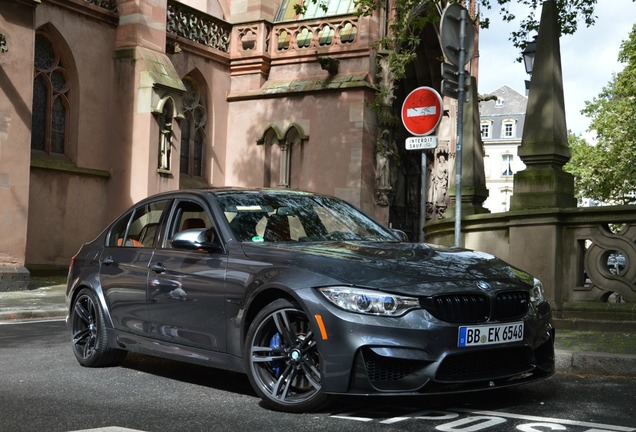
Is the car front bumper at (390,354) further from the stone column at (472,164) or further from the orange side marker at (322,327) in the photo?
the stone column at (472,164)

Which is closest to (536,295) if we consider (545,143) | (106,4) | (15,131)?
(545,143)

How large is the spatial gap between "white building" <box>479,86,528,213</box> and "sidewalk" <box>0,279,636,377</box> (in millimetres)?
89054

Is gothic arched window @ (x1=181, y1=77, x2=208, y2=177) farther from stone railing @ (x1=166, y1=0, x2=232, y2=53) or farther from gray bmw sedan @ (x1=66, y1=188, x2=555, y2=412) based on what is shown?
gray bmw sedan @ (x1=66, y1=188, x2=555, y2=412)

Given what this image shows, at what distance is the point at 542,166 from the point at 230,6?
20.2 metres

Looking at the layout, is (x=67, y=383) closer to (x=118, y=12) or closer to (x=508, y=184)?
(x=118, y=12)

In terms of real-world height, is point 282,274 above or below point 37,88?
below

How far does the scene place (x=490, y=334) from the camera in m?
5.29

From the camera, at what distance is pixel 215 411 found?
5.49 metres

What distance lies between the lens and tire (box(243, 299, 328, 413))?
5.33 metres

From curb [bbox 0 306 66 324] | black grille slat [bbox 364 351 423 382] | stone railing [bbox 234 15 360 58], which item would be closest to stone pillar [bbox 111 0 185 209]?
stone railing [bbox 234 15 360 58]

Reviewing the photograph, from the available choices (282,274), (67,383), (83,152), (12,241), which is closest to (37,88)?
(83,152)

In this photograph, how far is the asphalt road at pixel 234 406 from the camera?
16.6 ft

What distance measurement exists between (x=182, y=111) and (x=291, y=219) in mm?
18116

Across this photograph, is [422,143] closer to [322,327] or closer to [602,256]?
[602,256]
